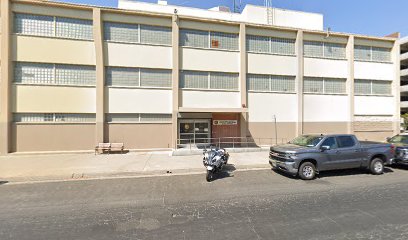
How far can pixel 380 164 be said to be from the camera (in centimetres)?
889

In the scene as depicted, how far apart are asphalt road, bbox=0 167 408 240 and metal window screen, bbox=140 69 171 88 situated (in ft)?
29.4

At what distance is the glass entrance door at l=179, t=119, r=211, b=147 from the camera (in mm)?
16375

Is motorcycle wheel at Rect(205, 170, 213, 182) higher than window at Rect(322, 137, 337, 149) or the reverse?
the reverse

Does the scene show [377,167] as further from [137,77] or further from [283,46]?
[137,77]

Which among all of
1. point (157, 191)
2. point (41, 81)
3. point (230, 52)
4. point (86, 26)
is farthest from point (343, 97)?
point (41, 81)

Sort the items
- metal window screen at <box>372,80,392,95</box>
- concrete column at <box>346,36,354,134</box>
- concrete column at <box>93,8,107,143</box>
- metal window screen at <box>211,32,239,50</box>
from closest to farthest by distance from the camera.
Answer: concrete column at <box>93,8,107,143</box>
metal window screen at <box>211,32,239,50</box>
concrete column at <box>346,36,354,134</box>
metal window screen at <box>372,80,392,95</box>

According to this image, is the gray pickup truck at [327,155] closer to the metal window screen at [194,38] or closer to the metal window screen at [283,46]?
the metal window screen at [194,38]

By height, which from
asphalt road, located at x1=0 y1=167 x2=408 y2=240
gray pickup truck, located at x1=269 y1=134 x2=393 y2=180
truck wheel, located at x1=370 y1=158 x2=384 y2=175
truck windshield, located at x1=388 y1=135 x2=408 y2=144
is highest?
truck windshield, located at x1=388 y1=135 x2=408 y2=144

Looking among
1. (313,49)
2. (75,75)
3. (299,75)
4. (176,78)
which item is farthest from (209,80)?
(313,49)

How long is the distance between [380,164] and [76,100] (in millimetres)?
16958

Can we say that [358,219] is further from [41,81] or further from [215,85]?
[41,81]

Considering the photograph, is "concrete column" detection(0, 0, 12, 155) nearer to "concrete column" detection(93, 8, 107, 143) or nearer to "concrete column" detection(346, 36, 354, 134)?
"concrete column" detection(93, 8, 107, 143)

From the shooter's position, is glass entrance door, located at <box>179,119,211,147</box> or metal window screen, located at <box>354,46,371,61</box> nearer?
glass entrance door, located at <box>179,119,211,147</box>

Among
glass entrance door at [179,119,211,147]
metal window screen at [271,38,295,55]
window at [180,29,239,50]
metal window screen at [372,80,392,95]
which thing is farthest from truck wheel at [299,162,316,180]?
metal window screen at [372,80,392,95]
